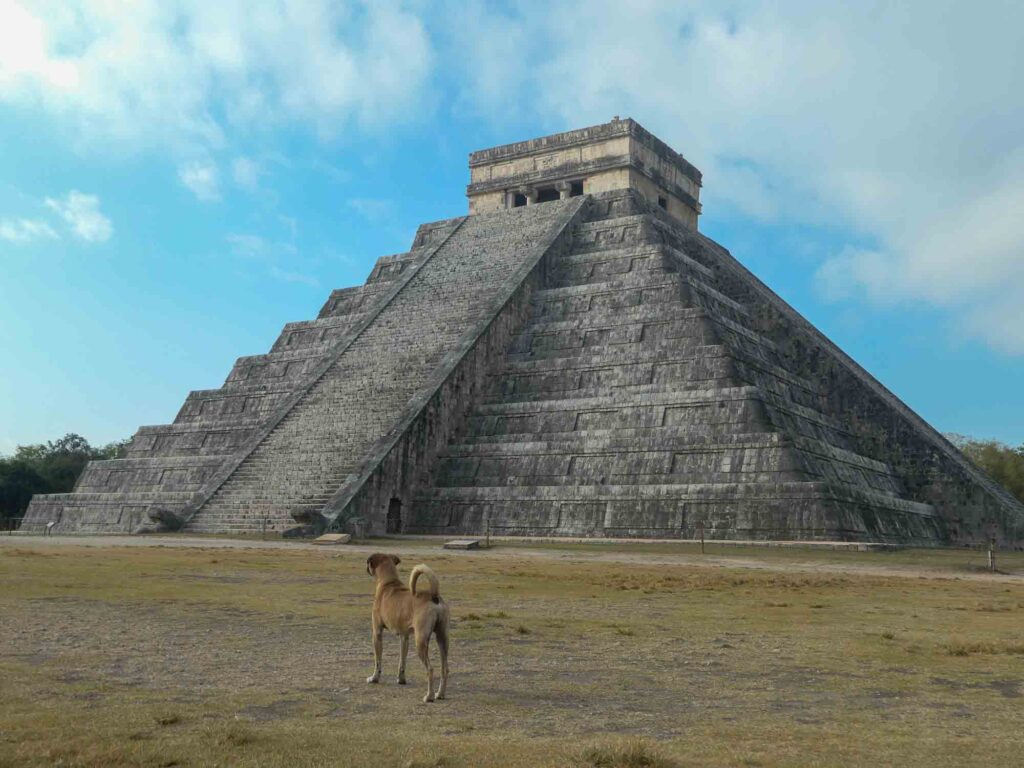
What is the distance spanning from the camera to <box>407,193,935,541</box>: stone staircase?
2194 centimetres

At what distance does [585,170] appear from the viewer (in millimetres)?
36562

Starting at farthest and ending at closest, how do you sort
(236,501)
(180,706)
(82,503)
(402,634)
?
A: 1. (82,503)
2. (236,501)
3. (402,634)
4. (180,706)

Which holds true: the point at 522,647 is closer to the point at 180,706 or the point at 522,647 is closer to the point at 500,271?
the point at 180,706

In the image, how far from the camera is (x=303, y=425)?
28.3m

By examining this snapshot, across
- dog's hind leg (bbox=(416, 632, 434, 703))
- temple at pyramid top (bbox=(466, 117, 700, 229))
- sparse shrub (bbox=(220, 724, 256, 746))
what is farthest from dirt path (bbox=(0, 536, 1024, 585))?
temple at pyramid top (bbox=(466, 117, 700, 229))

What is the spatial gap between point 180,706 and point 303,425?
22.9 meters

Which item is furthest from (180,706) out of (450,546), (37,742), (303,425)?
(303,425)

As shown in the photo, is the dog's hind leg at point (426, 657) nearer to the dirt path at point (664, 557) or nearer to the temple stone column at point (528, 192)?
the dirt path at point (664, 557)

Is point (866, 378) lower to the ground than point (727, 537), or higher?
higher

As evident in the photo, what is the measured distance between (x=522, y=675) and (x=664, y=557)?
38.6ft

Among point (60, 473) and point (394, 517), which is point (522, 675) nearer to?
point (394, 517)

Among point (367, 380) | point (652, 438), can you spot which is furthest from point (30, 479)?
point (652, 438)

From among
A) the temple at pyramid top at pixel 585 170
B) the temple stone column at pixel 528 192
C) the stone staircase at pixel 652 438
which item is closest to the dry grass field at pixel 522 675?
the stone staircase at pixel 652 438

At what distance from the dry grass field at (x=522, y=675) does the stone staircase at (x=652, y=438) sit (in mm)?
8181
